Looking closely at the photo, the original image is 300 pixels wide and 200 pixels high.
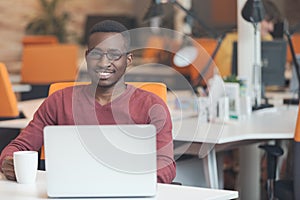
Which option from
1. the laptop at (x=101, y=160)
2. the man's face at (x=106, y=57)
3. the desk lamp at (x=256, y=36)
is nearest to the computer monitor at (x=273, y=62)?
the desk lamp at (x=256, y=36)

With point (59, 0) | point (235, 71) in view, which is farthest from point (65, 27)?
point (235, 71)

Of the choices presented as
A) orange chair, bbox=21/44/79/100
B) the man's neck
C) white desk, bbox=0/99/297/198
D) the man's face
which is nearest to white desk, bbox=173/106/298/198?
white desk, bbox=0/99/297/198

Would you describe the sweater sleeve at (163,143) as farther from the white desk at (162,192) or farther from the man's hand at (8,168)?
the man's hand at (8,168)

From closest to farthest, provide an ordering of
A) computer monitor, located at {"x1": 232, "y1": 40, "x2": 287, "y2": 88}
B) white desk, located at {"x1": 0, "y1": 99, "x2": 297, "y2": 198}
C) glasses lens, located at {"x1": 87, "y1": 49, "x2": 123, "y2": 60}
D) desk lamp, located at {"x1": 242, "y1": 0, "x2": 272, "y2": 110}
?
glasses lens, located at {"x1": 87, "y1": 49, "x2": 123, "y2": 60}
white desk, located at {"x1": 0, "y1": 99, "x2": 297, "y2": 198}
desk lamp, located at {"x1": 242, "y1": 0, "x2": 272, "y2": 110}
computer monitor, located at {"x1": 232, "y1": 40, "x2": 287, "y2": 88}

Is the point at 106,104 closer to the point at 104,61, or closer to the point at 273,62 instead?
the point at 104,61

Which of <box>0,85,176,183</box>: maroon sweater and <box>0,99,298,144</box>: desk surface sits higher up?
<box>0,85,176,183</box>: maroon sweater

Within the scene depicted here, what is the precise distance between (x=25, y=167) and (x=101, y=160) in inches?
15.2

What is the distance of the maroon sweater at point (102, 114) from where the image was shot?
2.67m

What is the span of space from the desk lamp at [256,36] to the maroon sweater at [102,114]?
1688 mm

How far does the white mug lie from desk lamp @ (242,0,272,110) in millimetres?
2192

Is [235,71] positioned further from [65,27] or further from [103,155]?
[65,27]

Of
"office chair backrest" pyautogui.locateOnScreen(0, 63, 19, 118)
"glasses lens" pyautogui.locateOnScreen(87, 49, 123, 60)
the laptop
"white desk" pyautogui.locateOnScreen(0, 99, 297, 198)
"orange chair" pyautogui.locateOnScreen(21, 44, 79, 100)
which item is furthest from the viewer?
"orange chair" pyautogui.locateOnScreen(21, 44, 79, 100)

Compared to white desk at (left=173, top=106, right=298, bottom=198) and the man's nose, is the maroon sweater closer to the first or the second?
the man's nose

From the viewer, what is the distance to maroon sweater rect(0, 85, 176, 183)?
2.67 m
